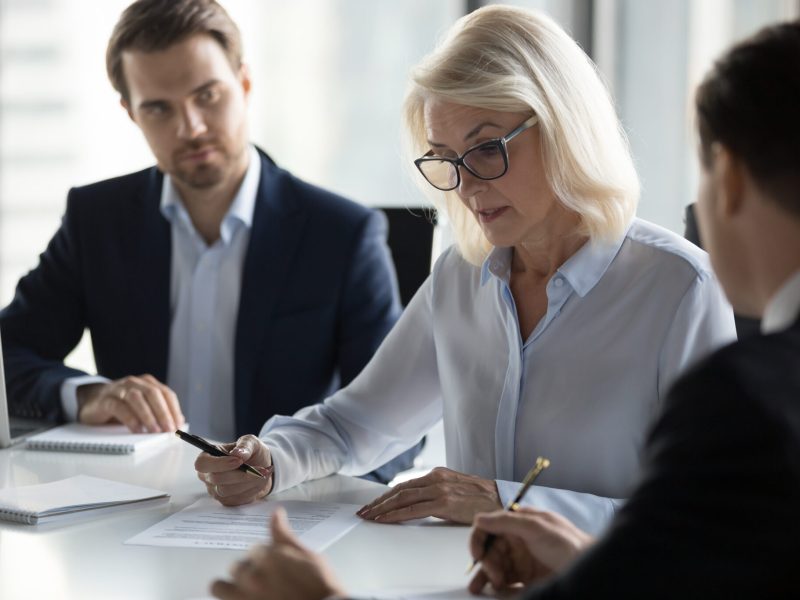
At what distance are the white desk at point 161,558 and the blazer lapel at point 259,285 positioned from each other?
2.81 ft

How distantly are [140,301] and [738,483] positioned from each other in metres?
2.34

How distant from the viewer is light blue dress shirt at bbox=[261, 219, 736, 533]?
187 cm

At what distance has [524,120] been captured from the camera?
1946 mm

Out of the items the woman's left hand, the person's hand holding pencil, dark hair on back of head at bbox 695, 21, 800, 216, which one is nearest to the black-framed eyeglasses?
the woman's left hand

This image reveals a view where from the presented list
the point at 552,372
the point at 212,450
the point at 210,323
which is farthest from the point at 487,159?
the point at 210,323

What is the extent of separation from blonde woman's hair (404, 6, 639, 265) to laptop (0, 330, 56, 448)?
1.12m

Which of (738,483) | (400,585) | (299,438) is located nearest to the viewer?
(738,483)

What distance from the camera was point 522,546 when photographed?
144 cm

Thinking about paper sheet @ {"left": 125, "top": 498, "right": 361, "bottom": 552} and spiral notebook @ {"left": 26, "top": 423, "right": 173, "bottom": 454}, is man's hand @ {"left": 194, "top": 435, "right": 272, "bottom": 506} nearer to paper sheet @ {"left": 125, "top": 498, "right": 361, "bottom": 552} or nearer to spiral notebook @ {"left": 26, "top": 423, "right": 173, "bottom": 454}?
paper sheet @ {"left": 125, "top": 498, "right": 361, "bottom": 552}

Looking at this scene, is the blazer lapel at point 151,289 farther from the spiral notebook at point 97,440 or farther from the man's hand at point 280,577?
the man's hand at point 280,577

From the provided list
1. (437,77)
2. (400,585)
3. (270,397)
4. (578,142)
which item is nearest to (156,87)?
(270,397)

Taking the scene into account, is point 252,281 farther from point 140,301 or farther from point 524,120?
point 524,120

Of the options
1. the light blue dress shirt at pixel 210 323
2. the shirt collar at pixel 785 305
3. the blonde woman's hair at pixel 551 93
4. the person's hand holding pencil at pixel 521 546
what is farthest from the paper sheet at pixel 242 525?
the light blue dress shirt at pixel 210 323

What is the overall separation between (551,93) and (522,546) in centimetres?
87
